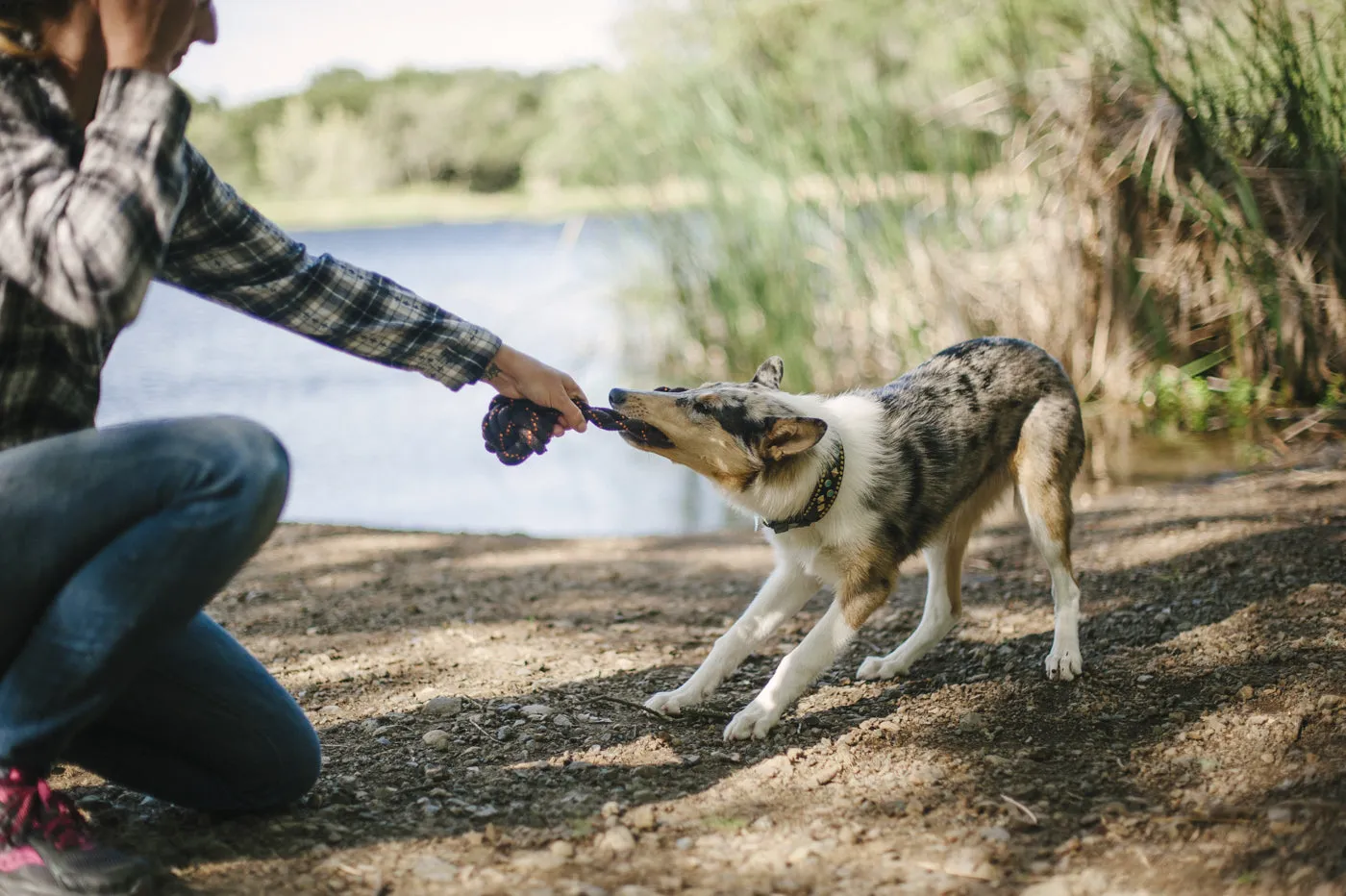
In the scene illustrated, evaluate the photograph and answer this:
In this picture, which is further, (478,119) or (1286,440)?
(478,119)

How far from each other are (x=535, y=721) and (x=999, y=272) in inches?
222

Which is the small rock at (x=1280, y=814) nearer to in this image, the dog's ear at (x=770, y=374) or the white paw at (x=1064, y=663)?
the white paw at (x=1064, y=663)

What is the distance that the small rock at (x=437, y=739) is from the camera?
3.09m

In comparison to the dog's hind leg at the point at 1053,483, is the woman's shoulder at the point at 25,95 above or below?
above

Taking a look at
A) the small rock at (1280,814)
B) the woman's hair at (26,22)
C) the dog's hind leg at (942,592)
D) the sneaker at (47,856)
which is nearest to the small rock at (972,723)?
the dog's hind leg at (942,592)

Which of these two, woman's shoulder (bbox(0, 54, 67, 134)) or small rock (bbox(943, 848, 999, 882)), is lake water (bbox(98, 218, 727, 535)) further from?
small rock (bbox(943, 848, 999, 882))

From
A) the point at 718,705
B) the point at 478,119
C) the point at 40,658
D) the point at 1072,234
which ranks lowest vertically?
the point at 718,705

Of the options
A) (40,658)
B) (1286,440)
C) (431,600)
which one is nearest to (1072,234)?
(1286,440)

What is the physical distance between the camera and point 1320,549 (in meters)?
4.30

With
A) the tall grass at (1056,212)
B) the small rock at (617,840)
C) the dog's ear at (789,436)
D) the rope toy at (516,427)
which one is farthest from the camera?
the tall grass at (1056,212)

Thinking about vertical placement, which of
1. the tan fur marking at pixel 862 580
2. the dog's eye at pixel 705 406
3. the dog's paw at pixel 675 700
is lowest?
the dog's paw at pixel 675 700

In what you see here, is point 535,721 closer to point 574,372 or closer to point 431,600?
point 431,600

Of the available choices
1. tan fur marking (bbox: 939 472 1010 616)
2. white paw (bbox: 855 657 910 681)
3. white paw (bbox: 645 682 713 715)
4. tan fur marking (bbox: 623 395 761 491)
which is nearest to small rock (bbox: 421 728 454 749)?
white paw (bbox: 645 682 713 715)

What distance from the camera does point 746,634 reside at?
3.49m
